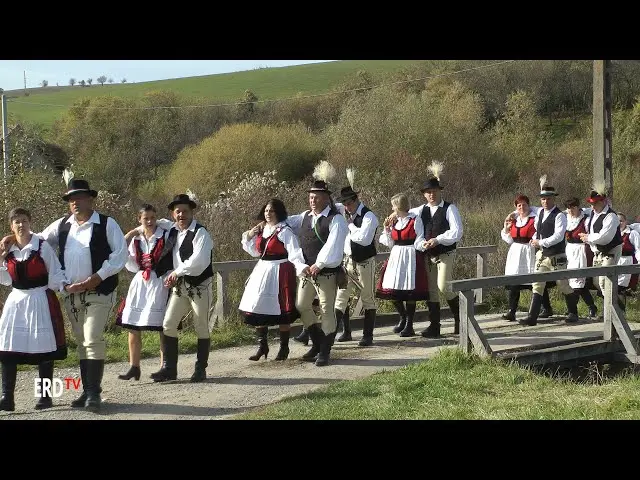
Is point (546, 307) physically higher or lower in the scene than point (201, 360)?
lower

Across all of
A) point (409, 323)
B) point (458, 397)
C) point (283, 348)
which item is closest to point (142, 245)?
point (283, 348)

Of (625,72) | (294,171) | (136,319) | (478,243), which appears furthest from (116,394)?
(625,72)

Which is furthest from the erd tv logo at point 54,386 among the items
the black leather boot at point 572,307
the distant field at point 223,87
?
the distant field at point 223,87

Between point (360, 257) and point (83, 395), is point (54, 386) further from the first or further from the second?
point (360, 257)

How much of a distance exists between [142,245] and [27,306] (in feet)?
5.72

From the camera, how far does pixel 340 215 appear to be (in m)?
9.65

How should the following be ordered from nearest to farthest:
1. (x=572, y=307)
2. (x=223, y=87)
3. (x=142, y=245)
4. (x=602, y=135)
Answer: (x=142, y=245) → (x=572, y=307) → (x=602, y=135) → (x=223, y=87)

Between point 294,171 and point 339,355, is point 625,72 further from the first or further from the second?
point 339,355

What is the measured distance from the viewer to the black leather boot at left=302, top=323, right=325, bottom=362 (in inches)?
384

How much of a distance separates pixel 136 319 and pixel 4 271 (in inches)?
63.3

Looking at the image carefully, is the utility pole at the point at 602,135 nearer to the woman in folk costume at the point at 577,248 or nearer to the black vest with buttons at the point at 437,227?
the woman in folk costume at the point at 577,248

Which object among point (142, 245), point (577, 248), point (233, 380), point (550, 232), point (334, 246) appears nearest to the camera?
point (233, 380)

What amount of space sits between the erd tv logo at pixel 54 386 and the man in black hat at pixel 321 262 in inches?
99.5

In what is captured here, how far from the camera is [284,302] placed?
30.9 ft
